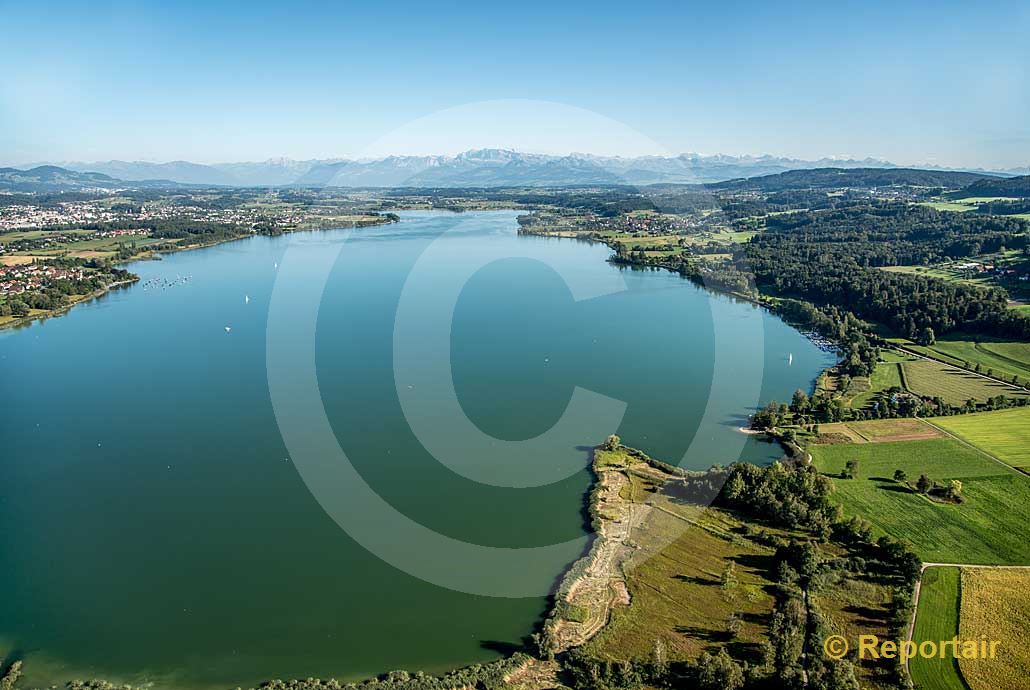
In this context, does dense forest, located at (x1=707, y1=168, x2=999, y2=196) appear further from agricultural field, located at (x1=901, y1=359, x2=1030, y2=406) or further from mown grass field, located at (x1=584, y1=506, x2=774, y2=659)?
mown grass field, located at (x1=584, y1=506, x2=774, y2=659)

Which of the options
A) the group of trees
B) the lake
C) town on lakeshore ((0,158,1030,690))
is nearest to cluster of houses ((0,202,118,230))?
the group of trees

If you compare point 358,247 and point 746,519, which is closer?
point 746,519

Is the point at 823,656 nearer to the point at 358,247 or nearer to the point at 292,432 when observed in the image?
the point at 292,432

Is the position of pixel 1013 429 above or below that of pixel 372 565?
above

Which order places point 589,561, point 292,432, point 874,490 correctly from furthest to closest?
point 292,432
point 874,490
point 589,561

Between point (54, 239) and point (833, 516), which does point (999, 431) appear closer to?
point (833, 516)

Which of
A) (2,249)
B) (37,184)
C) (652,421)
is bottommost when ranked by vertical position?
(652,421)

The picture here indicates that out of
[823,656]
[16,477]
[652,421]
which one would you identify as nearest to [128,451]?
[16,477]
